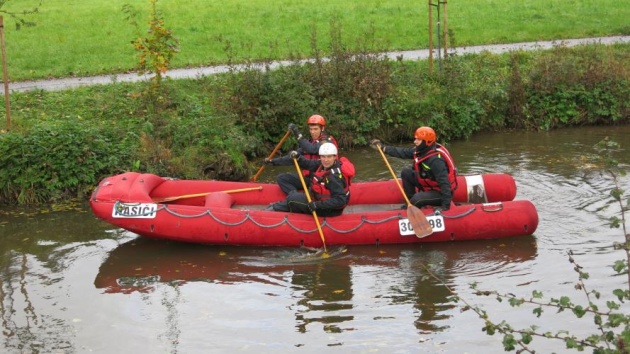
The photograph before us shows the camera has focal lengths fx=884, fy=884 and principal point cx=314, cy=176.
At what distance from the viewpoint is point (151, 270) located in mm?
11047

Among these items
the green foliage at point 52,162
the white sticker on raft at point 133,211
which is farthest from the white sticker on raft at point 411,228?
the green foliage at point 52,162

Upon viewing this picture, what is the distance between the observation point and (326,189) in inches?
455

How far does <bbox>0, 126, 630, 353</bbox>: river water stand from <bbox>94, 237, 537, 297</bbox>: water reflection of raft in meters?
0.02

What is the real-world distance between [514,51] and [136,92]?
8414mm

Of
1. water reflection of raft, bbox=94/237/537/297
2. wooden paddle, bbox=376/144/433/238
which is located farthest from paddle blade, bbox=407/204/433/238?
water reflection of raft, bbox=94/237/537/297

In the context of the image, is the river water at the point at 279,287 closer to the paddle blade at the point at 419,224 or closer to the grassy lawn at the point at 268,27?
the paddle blade at the point at 419,224

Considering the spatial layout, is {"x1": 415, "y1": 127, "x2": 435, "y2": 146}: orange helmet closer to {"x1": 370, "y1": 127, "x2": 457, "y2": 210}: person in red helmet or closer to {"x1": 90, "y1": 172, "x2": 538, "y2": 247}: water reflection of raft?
{"x1": 370, "y1": 127, "x2": 457, "y2": 210}: person in red helmet

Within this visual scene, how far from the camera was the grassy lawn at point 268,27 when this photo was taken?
806 inches

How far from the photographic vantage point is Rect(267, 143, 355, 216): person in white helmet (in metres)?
11.3

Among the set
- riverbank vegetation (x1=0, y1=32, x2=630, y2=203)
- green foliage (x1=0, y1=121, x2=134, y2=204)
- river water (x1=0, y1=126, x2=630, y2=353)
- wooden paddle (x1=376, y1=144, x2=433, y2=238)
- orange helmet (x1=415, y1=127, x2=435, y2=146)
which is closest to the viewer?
river water (x1=0, y1=126, x2=630, y2=353)

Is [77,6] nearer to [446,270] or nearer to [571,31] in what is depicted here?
[571,31]

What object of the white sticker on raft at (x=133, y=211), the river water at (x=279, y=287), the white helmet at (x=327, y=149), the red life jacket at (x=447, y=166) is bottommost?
the river water at (x=279, y=287)

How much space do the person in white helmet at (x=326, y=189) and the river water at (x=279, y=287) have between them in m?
0.60

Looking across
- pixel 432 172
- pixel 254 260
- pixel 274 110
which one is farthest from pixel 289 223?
pixel 274 110
